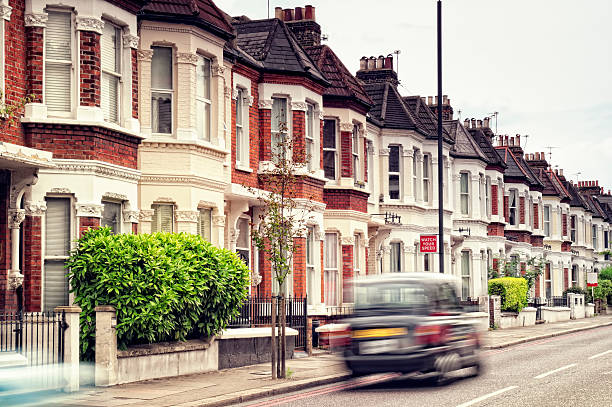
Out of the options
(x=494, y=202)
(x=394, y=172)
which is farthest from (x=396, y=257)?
(x=494, y=202)

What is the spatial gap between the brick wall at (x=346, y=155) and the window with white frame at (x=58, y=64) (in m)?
13.5

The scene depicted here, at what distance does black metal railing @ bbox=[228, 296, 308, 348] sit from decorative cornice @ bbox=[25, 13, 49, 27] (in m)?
7.81

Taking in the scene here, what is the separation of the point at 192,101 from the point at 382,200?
607 inches

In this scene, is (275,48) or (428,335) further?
(275,48)

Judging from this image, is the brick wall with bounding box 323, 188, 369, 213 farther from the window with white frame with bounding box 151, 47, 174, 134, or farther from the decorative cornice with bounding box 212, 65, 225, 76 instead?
the window with white frame with bounding box 151, 47, 174, 134

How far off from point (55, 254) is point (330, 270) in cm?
1349

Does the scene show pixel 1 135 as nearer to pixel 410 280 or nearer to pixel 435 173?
pixel 410 280

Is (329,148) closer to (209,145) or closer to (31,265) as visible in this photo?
(209,145)

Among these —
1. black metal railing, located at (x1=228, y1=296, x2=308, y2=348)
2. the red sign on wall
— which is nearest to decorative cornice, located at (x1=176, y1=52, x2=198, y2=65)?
black metal railing, located at (x1=228, y1=296, x2=308, y2=348)

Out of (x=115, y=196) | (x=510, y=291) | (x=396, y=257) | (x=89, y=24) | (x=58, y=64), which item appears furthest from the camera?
(x=510, y=291)

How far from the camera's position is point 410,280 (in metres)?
16.7

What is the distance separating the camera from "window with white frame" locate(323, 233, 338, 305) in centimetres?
3038

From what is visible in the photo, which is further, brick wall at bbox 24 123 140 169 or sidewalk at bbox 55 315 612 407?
brick wall at bbox 24 123 140 169

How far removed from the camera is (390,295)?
1678cm
